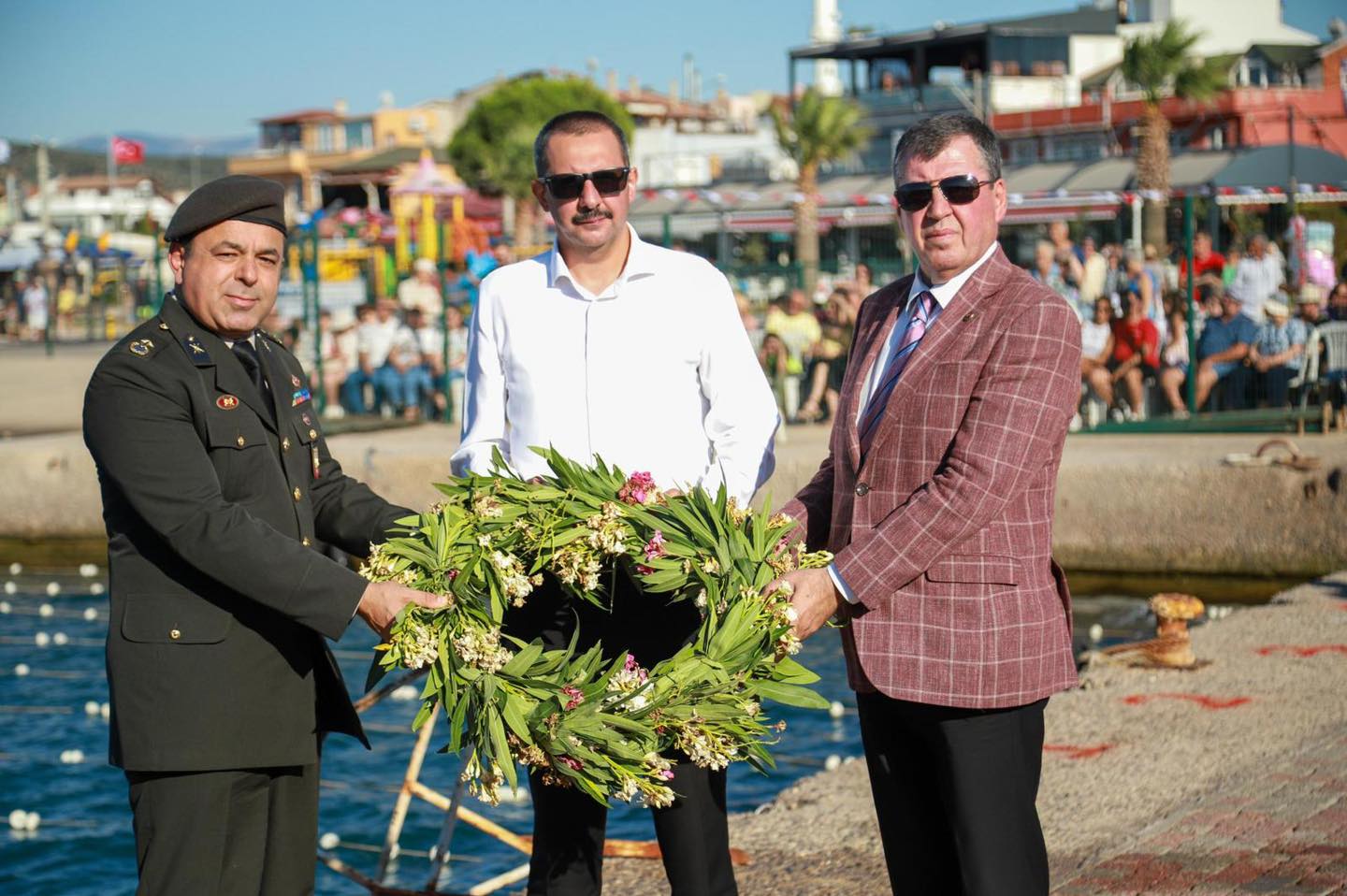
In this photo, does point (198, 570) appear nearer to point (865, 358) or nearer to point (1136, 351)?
point (865, 358)

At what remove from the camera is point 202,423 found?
3.35 m

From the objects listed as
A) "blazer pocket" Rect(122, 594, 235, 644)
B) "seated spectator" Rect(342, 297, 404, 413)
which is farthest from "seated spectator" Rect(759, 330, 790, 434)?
"blazer pocket" Rect(122, 594, 235, 644)

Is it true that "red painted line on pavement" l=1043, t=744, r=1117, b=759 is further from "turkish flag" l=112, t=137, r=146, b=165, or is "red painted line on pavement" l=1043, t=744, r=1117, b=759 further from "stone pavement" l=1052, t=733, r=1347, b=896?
"turkish flag" l=112, t=137, r=146, b=165

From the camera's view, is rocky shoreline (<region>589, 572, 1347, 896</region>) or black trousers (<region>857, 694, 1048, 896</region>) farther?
rocky shoreline (<region>589, 572, 1347, 896</region>)

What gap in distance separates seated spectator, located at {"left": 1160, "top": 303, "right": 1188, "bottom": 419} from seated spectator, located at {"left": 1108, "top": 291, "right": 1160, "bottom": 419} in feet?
0.31

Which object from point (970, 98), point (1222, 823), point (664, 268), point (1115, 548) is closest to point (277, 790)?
point (664, 268)

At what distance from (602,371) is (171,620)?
117 cm

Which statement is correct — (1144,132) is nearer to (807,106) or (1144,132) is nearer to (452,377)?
(807,106)

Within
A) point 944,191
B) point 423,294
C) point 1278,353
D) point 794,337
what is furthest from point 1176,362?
point 944,191

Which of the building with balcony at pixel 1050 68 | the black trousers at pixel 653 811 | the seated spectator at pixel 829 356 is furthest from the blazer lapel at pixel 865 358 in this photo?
the building with balcony at pixel 1050 68

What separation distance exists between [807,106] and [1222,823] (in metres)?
37.6

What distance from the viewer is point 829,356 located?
49.4ft

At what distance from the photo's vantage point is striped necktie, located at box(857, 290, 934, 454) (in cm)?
339

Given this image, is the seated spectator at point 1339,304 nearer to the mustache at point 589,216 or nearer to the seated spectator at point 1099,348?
the seated spectator at point 1099,348
